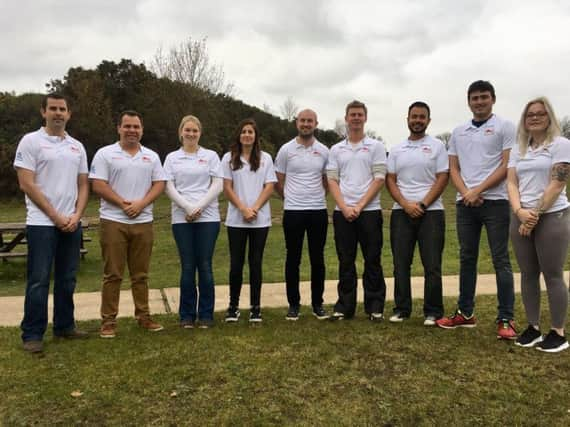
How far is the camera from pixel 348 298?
5395 mm

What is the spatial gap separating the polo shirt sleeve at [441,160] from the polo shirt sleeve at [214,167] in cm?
218

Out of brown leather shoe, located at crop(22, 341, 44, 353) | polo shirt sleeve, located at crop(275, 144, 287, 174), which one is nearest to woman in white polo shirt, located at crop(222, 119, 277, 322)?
polo shirt sleeve, located at crop(275, 144, 287, 174)

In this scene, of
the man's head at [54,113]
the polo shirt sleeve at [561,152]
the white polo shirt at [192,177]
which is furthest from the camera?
the white polo shirt at [192,177]

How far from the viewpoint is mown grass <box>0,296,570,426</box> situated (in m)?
3.24

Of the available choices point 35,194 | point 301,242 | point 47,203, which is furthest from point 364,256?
point 35,194

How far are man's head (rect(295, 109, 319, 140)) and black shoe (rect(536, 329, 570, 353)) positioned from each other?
2.90m

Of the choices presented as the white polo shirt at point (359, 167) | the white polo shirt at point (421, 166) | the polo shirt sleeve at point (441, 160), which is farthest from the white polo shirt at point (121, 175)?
the polo shirt sleeve at point (441, 160)

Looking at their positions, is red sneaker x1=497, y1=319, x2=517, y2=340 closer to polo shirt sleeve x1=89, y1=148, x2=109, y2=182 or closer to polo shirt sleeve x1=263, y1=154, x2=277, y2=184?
polo shirt sleeve x1=263, y1=154, x2=277, y2=184

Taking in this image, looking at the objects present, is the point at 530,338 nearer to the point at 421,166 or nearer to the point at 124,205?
the point at 421,166

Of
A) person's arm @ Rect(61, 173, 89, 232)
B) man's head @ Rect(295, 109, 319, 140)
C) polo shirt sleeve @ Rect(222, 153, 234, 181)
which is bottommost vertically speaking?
person's arm @ Rect(61, 173, 89, 232)

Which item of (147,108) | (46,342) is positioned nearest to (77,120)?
(147,108)

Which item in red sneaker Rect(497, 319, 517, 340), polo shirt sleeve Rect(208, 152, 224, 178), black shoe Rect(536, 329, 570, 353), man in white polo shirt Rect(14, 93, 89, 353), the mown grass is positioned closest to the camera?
the mown grass

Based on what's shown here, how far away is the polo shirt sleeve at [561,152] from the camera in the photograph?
4184mm

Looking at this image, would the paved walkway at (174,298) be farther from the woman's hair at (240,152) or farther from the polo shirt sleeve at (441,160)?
the polo shirt sleeve at (441,160)
